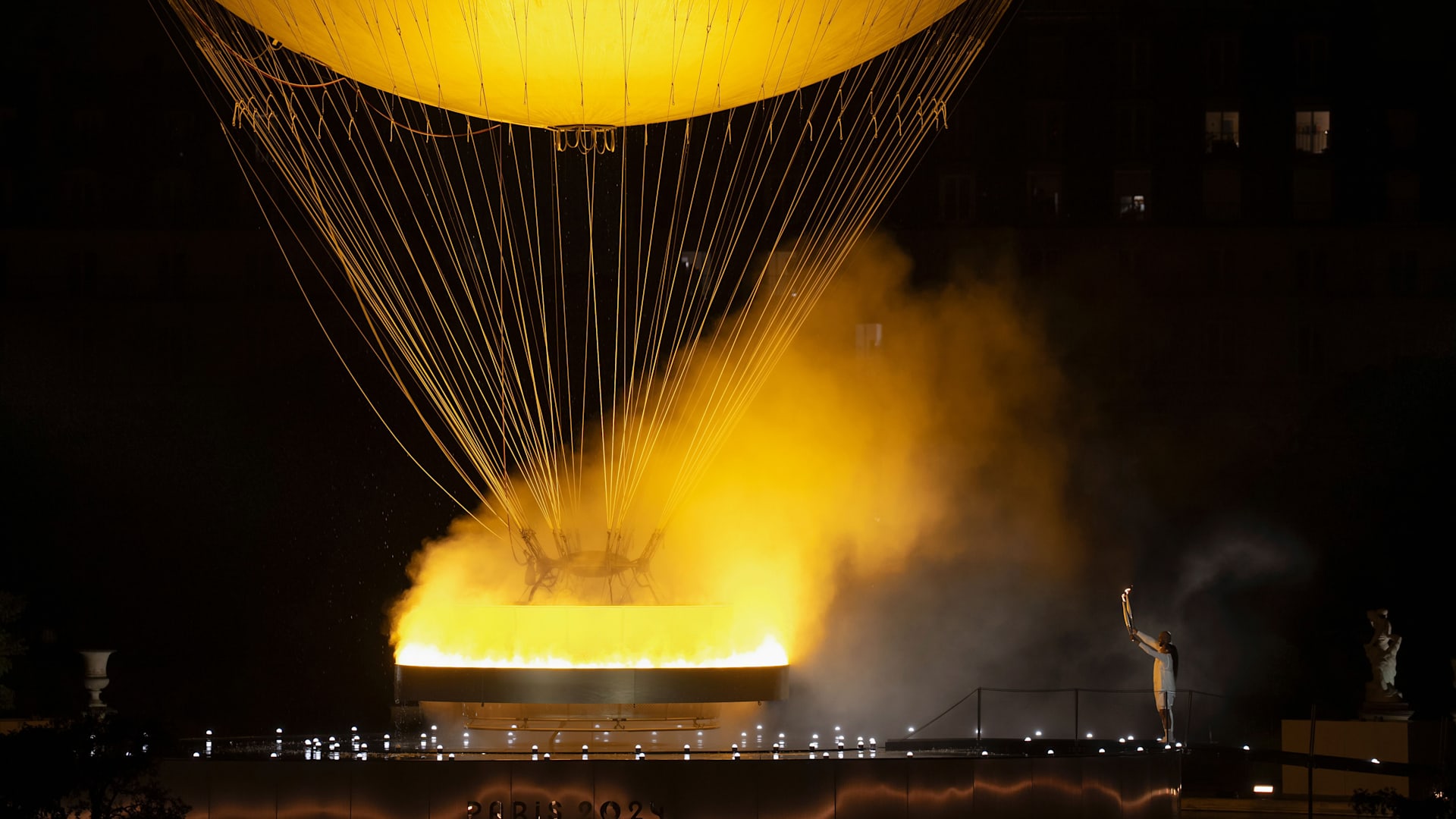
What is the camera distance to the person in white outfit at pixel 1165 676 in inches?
592

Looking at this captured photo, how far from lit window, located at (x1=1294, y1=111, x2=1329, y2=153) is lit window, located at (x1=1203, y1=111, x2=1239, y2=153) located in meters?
1.59

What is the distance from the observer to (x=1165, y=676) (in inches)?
597

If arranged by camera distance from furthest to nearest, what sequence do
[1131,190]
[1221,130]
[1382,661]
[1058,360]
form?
[1221,130], [1131,190], [1058,360], [1382,661]

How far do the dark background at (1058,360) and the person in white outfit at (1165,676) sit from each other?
13438mm

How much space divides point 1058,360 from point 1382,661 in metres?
14.9

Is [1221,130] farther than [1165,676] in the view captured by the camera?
Yes

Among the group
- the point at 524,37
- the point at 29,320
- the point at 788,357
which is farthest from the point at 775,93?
the point at 29,320

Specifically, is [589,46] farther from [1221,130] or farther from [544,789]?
[1221,130]

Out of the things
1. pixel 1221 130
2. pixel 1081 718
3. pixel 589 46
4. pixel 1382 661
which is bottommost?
pixel 1081 718

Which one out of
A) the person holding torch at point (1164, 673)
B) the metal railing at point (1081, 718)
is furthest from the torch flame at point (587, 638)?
the metal railing at point (1081, 718)

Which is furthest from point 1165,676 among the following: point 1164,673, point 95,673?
point 95,673

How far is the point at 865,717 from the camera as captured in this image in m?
26.9

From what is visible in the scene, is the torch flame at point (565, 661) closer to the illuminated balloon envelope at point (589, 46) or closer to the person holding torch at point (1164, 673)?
the illuminated balloon envelope at point (589, 46)

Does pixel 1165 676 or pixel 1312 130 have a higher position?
pixel 1312 130
